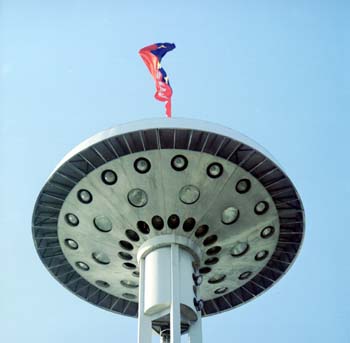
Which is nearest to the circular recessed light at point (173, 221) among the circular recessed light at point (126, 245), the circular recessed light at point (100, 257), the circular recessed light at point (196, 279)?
the circular recessed light at point (126, 245)

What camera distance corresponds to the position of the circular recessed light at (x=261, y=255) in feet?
75.7

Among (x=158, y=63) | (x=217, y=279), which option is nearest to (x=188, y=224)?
(x=217, y=279)

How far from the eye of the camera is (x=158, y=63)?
80.6ft

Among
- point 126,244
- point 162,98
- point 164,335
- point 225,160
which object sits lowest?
point 164,335

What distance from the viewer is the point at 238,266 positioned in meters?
23.3

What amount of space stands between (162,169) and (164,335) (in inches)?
224

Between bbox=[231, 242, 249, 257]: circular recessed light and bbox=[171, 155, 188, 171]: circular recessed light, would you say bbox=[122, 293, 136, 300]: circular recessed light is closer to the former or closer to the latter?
bbox=[231, 242, 249, 257]: circular recessed light

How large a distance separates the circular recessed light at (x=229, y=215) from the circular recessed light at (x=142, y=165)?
3200mm

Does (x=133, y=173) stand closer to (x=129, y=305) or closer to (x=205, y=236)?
(x=205, y=236)

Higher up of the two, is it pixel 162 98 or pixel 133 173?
pixel 162 98

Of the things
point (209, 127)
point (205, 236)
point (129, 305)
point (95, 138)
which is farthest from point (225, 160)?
point (129, 305)

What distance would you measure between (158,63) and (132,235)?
7548 mm

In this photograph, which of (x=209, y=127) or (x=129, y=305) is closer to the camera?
(x=209, y=127)

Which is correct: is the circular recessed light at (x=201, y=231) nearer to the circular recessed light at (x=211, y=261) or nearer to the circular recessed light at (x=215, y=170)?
the circular recessed light at (x=211, y=261)
